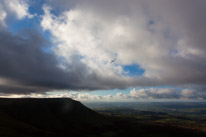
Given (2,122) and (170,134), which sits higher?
(2,122)

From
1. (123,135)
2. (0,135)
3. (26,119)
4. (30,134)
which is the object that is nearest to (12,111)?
(26,119)

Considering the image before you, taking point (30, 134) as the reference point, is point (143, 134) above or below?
below

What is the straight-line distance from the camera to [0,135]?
307 ft

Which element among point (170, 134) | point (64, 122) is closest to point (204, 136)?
point (170, 134)

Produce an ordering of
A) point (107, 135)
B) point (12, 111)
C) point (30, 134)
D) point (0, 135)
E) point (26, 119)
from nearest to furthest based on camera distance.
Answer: point (0, 135)
point (30, 134)
point (107, 135)
point (26, 119)
point (12, 111)

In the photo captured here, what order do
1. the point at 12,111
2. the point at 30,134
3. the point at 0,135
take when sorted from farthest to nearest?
1. the point at 12,111
2. the point at 30,134
3. the point at 0,135

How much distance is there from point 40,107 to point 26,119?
123 feet

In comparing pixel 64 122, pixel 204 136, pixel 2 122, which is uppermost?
pixel 2 122

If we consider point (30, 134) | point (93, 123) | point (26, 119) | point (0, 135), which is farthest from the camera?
point (93, 123)

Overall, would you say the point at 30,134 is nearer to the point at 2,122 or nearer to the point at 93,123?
the point at 2,122

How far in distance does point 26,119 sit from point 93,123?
77.0 metres

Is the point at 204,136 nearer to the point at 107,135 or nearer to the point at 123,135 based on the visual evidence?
the point at 123,135

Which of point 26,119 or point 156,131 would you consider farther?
point 156,131

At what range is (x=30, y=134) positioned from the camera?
373ft
